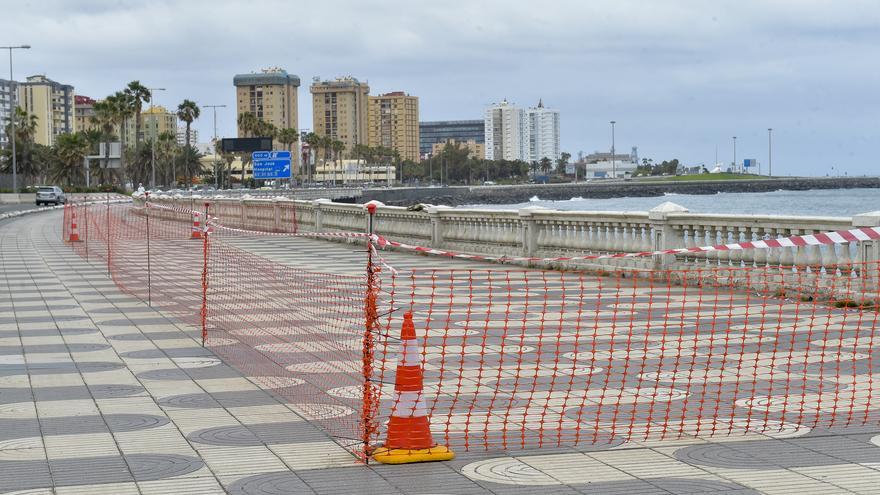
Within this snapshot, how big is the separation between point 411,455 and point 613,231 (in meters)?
16.1

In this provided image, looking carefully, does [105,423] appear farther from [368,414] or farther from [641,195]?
[641,195]

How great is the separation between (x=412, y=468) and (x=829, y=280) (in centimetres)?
1041

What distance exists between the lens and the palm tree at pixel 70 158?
150375mm

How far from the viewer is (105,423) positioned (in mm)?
8742

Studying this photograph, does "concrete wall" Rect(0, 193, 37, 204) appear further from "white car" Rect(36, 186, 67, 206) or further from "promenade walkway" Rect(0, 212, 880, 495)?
"promenade walkway" Rect(0, 212, 880, 495)

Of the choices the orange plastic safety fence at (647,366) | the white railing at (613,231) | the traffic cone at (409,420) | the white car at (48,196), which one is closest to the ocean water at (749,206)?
the white car at (48,196)

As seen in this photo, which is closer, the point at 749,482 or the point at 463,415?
the point at 749,482

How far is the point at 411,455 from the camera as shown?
7426mm

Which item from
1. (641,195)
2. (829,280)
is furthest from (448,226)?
(641,195)

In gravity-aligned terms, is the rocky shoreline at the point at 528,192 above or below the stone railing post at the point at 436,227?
below

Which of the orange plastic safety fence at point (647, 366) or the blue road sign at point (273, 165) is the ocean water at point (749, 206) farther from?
the orange plastic safety fence at point (647, 366)

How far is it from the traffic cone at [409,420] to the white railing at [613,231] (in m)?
9.66

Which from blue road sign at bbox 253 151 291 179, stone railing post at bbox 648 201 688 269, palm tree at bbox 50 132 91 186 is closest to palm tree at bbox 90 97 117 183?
palm tree at bbox 50 132 91 186

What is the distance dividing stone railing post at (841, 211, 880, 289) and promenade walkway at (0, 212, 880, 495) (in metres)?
7.67
